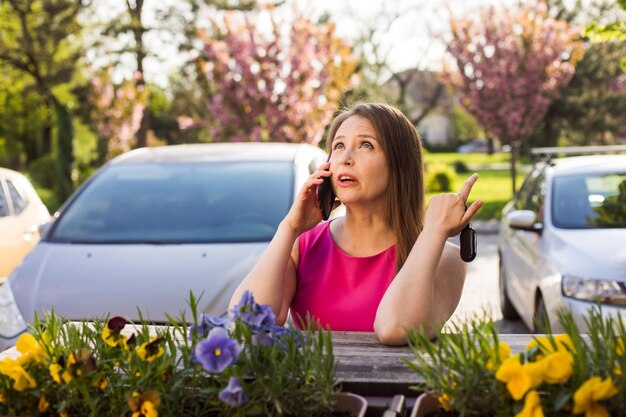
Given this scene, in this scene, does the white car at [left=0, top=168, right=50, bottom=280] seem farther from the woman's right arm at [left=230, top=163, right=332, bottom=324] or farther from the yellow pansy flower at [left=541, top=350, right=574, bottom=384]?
the yellow pansy flower at [left=541, top=350, right=574, bottom=384]

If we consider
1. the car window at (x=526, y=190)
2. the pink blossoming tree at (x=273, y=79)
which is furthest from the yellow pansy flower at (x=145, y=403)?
the pink blossoming tree at (x=273, y=79)

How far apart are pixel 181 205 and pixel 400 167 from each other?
3.14 meters

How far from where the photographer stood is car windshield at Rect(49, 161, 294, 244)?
5.39 meters

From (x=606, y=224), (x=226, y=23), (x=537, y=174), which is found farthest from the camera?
(x=226, y=23)

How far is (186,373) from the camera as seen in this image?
159cm

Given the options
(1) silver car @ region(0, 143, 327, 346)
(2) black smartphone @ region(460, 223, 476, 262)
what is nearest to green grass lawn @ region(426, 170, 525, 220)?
(1) silver car @ region(0, 143, 327, 346)

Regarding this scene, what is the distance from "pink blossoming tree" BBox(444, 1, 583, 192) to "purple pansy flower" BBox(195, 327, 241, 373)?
2127 centimetres

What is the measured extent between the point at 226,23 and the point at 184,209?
14725mm

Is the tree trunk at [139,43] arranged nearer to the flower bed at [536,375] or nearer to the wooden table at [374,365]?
the wooden table at [374,365]

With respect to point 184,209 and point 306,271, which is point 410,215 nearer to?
point 306,271

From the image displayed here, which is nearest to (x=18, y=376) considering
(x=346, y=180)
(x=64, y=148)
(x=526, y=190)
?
(x=346, y=180)

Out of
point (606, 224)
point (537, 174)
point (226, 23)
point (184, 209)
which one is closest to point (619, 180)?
point (606, 224)

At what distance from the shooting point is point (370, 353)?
2031mm

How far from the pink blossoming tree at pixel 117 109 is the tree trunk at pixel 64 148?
15.0ft
